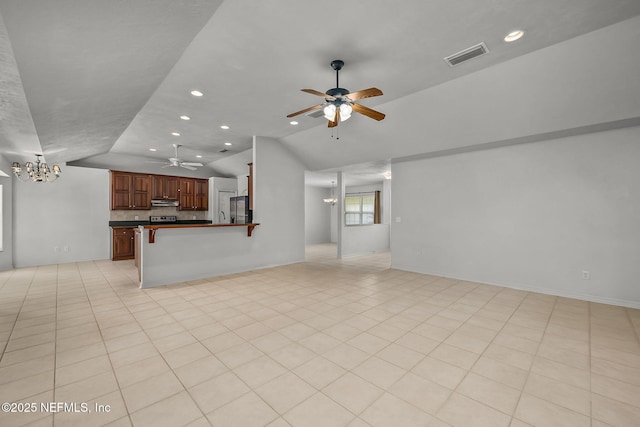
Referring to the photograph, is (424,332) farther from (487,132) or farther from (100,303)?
(100,303)

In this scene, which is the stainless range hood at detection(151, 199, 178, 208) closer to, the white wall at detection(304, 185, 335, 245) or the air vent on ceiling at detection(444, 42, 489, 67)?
the white wall at detection(304, 185, 335, 245)

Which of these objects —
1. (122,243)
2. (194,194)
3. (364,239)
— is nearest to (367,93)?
(364,239)

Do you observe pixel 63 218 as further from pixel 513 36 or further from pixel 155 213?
pixel 513 36

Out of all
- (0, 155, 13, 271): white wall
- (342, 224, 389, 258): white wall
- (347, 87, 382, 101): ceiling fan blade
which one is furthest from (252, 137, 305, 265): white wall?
(0, 155, 13, 271): white wall

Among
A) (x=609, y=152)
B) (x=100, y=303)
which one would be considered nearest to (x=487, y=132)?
(x=609, y=152)

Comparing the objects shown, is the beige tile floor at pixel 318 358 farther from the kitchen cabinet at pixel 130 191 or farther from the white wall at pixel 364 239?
the kitchen cabinet at pixel 130 191

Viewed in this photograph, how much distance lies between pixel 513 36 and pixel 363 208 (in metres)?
9.18

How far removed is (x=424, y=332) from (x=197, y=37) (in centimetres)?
406

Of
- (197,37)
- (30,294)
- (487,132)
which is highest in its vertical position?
(197,37)

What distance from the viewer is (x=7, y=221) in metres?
6.29

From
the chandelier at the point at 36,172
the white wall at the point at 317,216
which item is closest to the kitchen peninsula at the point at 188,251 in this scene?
the chandelier at the point at 36,172

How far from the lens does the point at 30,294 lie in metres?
4.38

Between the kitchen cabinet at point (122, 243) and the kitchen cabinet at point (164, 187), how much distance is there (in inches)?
54.0

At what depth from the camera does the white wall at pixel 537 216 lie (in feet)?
12.8
